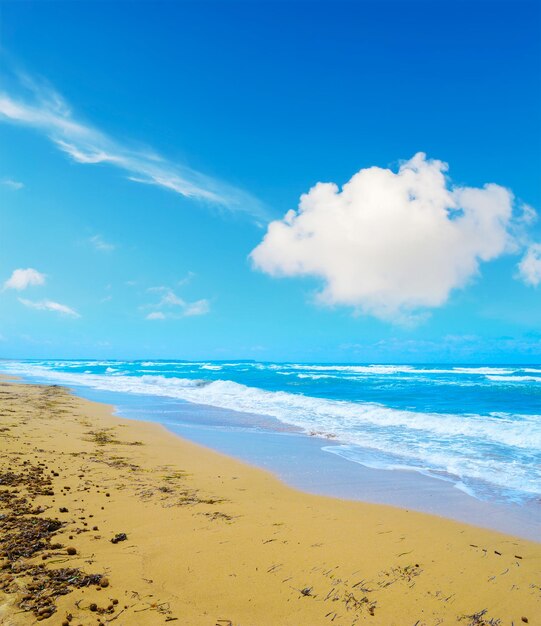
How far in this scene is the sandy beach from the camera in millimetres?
3611

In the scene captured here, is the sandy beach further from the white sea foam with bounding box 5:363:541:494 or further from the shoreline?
the white sea foam with bounding box 5:363:541:494

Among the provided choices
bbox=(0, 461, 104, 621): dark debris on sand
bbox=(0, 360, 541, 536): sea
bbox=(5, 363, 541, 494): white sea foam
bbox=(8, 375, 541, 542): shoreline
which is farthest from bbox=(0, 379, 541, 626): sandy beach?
bbox=(5, 363, 541, 494): white sea foam

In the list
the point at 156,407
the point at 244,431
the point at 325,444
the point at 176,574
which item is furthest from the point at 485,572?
the point at 156,407

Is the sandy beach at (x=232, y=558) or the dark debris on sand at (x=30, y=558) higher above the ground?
the dark debris on sand at (x=30, y=558)

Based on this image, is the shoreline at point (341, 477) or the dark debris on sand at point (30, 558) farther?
the shoreline at point (341, 477)

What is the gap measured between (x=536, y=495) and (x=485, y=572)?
4.07m

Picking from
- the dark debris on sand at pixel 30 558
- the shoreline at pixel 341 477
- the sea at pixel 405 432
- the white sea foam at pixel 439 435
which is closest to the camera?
the dark debris on sand at pixel 30 558

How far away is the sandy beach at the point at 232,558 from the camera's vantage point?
3.61 m

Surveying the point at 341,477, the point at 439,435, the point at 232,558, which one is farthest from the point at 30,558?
the point at 439,435

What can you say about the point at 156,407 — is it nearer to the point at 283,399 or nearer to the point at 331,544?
the point at 283,399

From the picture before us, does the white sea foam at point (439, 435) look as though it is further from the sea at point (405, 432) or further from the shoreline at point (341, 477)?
the shoreline at point (341, 477)

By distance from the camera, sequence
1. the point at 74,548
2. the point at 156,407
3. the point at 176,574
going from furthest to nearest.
Answer: the point at 156,407 → the point at 74,548 → the point at 176,574

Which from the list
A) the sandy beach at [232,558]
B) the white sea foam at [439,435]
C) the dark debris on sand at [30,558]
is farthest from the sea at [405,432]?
the dark debris on sand at [30,558]

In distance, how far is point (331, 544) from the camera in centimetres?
502
